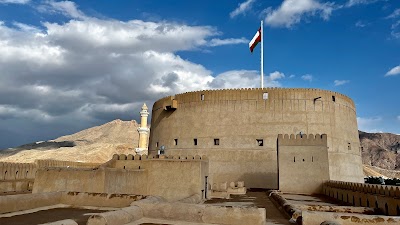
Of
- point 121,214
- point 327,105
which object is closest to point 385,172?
point 327,105

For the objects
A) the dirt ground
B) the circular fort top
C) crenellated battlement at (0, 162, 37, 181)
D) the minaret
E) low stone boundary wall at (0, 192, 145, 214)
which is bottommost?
the dirt ground

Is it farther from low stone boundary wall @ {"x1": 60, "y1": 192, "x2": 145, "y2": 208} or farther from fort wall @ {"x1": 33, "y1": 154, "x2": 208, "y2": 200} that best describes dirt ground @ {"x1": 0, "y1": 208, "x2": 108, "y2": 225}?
fort wall @ {"x1": 33, "y1": 154, "x2": 208, "y2": 200}

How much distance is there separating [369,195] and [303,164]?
6.13 m

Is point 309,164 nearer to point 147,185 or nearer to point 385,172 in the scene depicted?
point 147,185

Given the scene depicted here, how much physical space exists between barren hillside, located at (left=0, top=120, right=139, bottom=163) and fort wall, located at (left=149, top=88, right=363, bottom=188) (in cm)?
3694

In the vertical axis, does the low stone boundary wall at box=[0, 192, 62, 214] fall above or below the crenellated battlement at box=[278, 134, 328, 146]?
below

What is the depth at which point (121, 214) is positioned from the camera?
7.18m

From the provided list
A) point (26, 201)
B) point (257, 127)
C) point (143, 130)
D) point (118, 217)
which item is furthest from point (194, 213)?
point (143, 130)

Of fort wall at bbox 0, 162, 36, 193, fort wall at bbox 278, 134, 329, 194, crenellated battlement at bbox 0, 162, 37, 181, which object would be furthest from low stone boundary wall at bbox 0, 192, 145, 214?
fort wall at bbox 278, 134, 329, 194

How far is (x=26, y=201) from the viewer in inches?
357

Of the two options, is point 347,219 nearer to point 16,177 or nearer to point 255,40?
point 16,177

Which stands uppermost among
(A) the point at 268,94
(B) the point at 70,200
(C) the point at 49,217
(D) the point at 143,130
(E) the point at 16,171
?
(A) the point at 268,94

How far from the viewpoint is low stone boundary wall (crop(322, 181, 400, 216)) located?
10578 mm

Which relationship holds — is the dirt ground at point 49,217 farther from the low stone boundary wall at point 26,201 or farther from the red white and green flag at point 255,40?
the red white and green flag at point 255,40
